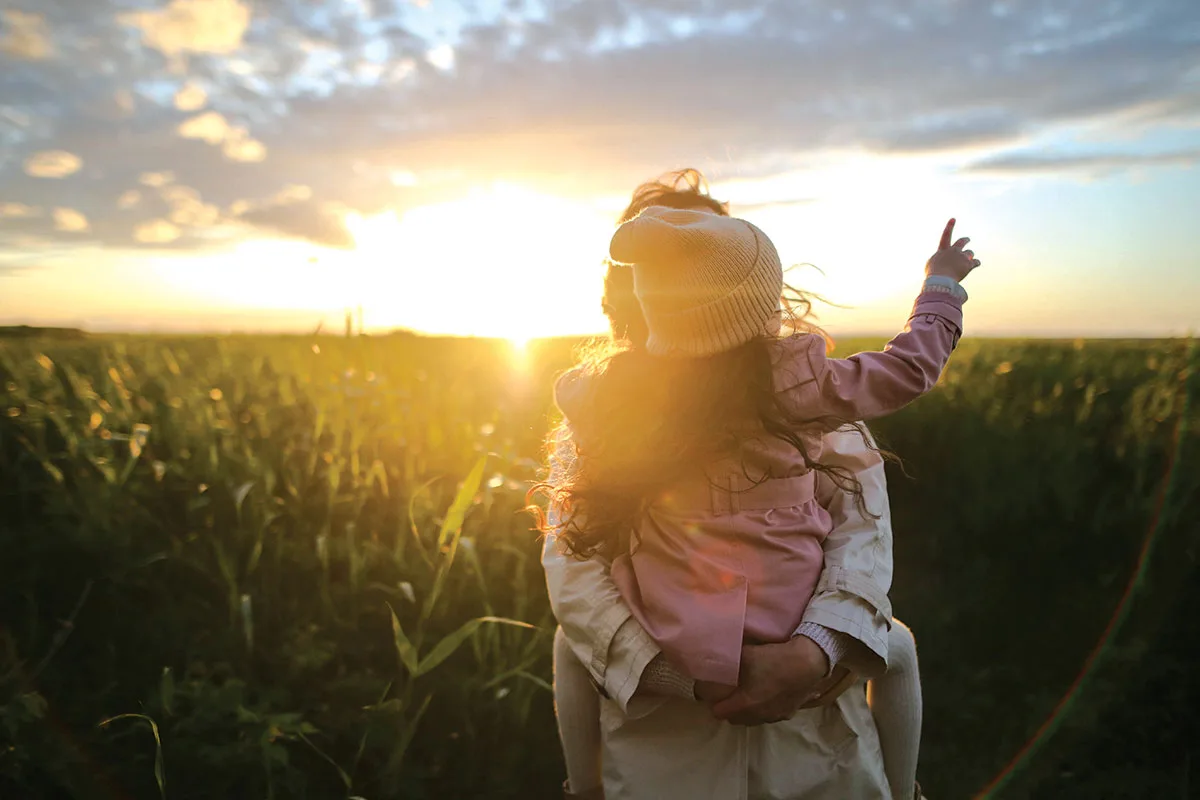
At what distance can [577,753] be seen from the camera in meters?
1.79

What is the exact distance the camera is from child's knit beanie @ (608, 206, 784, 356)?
1467 millimetres

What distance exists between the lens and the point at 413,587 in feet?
9.64

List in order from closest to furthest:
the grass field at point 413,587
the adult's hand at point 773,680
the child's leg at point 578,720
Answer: the adult's hand at point 773,680, the child's leg at point 578,720, the grass field at point 413,587

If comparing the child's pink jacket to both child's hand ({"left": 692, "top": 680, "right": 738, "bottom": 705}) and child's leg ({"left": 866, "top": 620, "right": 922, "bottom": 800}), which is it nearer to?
child's hand ({"left": 692, "top": 680, "right": 738, "bottom": 705})

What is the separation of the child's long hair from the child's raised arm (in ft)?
0.11

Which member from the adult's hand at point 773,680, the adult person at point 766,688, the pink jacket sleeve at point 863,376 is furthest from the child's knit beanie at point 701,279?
the adult's hand at point 773,680

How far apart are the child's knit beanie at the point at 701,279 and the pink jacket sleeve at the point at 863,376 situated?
4.2 inches

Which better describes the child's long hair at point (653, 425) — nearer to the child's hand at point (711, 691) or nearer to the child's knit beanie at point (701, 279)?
the child's knit beanie at point (701, 279)

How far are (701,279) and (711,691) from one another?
76 cm

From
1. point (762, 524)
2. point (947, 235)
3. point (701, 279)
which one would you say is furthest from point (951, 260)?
point (762, 524)

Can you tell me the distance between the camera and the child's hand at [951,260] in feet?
5.40

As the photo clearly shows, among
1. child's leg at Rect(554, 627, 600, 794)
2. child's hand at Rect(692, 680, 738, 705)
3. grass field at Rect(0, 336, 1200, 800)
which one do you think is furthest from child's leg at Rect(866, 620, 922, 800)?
grass field at Rect(0, 336, 1200, 800)

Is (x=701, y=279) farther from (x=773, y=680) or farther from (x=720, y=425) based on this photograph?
(x=773, y=680)

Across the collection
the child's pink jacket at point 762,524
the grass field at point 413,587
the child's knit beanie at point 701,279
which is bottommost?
the grass field at point 413,587
